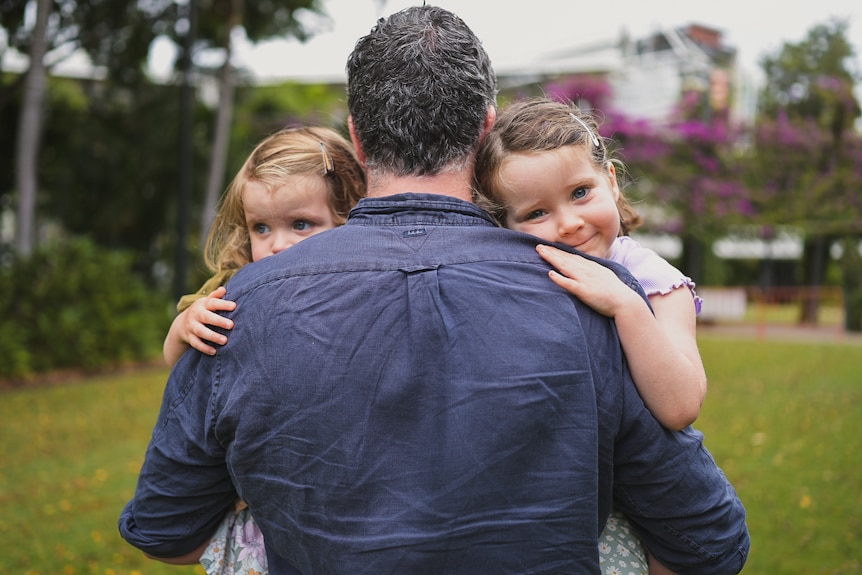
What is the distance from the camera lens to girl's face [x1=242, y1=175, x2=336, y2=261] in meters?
2.56

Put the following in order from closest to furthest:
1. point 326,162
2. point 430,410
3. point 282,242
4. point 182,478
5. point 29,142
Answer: point 430,410 → point 182,478 → point 326,162 → point 282,242 → point 29,142

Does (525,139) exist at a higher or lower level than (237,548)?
higher

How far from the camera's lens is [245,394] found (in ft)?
5.32

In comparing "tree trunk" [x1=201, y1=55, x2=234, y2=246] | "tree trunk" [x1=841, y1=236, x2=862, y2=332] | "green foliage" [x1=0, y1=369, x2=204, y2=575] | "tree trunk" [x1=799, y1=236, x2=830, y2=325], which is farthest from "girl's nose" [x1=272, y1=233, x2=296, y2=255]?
"tree trunk" [x1=799, y1=236, x2=830, y2=325]

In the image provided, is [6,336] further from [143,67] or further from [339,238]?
[339,238]

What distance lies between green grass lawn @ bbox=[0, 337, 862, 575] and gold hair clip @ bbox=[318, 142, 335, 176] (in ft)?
12.0

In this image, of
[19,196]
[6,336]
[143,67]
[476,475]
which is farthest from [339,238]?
[143,67]

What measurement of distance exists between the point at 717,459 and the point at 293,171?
619cm

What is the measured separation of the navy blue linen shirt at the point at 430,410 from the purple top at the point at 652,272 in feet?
1.26

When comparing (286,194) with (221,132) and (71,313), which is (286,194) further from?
(221,132)

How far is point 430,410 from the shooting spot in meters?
1.52

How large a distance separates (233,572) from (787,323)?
80.5ft

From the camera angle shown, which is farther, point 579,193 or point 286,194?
point 286,194

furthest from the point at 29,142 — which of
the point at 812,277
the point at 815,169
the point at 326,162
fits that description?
the point at 812,277
